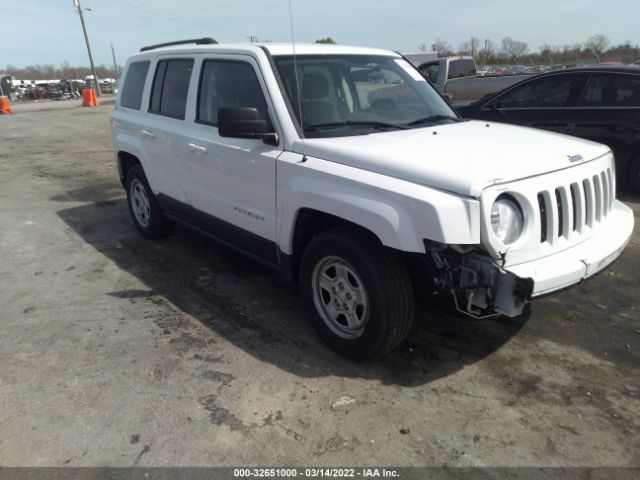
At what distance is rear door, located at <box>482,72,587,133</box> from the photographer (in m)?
6.92

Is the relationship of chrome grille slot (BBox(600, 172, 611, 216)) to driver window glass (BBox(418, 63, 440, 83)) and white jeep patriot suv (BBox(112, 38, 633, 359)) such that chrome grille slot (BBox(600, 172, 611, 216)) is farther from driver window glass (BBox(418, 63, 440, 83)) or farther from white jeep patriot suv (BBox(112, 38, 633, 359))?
driver window glass (BBox(418, 63, 440, 83))

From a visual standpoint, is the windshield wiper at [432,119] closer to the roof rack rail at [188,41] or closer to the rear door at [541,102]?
the roof rack rail at [188,41]

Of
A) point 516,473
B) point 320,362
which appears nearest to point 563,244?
point 516,473

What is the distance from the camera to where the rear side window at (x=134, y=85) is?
5342mm

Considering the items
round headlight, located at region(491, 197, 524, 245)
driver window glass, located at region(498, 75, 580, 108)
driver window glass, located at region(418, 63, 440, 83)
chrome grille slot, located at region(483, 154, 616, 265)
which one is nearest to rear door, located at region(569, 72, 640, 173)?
driver window glass, located at region(498, 75, 580, 108)

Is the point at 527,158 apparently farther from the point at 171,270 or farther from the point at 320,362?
the point at 171,270

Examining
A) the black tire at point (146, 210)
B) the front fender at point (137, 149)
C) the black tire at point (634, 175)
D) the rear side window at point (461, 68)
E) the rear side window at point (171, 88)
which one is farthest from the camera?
the rear side window at point (461, 68)

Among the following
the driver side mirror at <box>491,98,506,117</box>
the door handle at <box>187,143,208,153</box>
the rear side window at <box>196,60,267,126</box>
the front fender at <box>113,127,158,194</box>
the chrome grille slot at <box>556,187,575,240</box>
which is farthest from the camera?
the driver side mirror at <box>491,98,506,117</box>

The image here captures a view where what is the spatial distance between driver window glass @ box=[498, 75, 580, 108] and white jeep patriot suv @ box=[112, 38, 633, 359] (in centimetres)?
347

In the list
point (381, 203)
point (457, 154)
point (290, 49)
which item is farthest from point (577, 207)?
point (290, 49)

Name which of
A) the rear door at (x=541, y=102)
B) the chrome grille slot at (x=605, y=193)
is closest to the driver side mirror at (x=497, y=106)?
the rear door at (x=541, y=102)

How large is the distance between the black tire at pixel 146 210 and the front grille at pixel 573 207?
12.9 ft

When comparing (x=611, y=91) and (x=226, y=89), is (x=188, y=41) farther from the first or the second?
(x=611, y=91)

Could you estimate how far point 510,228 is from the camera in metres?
2.71
